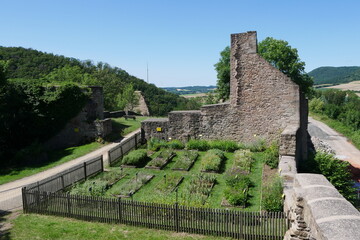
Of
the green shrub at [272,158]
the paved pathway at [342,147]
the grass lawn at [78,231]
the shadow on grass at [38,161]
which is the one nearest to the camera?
the grass lawn at [78,231]

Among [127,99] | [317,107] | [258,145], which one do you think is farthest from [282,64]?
[317,107]

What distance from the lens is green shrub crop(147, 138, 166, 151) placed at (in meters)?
19.2

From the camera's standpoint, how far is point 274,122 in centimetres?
1762

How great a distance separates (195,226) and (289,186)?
344 centimetres

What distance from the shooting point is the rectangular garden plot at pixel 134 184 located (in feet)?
40.2

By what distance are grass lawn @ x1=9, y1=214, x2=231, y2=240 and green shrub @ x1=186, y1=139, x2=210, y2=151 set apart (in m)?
9.47

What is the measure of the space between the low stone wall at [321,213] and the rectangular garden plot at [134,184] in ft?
25.7

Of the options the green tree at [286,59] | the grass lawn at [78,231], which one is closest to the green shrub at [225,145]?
the grass lawn at [78,231]

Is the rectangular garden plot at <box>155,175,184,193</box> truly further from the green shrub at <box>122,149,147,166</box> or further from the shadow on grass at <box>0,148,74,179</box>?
the shadow on grass at <box>0,148,74,179</box>

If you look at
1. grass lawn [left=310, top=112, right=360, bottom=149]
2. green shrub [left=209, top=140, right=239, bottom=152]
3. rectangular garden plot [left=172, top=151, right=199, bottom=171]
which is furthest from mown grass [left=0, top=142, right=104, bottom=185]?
grass lawn [left=310, top=112, right=360, bottom=149]

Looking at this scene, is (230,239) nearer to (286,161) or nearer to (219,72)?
(286,161)

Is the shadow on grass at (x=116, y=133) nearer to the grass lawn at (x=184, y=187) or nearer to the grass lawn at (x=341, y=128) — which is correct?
the grass lawn at (x=184, y=187)

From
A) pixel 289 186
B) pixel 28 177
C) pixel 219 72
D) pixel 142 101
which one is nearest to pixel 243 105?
pixel 289 186

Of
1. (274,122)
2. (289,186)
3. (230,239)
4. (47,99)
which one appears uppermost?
(47,99)
